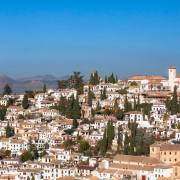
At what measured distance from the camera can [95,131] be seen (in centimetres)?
4853

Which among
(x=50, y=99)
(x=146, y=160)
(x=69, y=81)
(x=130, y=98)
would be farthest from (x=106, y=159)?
(x=69, y=81)

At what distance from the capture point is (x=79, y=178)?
121 ft

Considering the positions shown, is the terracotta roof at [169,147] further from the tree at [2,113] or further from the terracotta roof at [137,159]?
the tree at [2,113]

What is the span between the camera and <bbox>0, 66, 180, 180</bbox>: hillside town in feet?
126

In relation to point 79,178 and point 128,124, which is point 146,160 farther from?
point 128,124

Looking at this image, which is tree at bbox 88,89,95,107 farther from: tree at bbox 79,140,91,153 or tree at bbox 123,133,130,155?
tree at bbox 123,133,130,155

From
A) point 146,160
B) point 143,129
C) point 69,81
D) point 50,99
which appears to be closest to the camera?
point 146,160

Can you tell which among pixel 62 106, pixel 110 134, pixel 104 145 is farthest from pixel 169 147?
pixel 62 106

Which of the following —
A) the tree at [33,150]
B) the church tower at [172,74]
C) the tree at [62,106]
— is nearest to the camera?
the tree at [33,150]

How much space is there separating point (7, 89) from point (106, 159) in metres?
30.5

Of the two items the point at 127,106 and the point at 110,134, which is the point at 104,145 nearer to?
the point at 110,134

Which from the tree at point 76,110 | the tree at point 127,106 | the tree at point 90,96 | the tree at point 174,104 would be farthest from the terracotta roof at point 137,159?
the tree at point 90,96

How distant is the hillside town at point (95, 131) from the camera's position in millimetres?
38344

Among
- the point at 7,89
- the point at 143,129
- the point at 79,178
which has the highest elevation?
the point at 7,89
